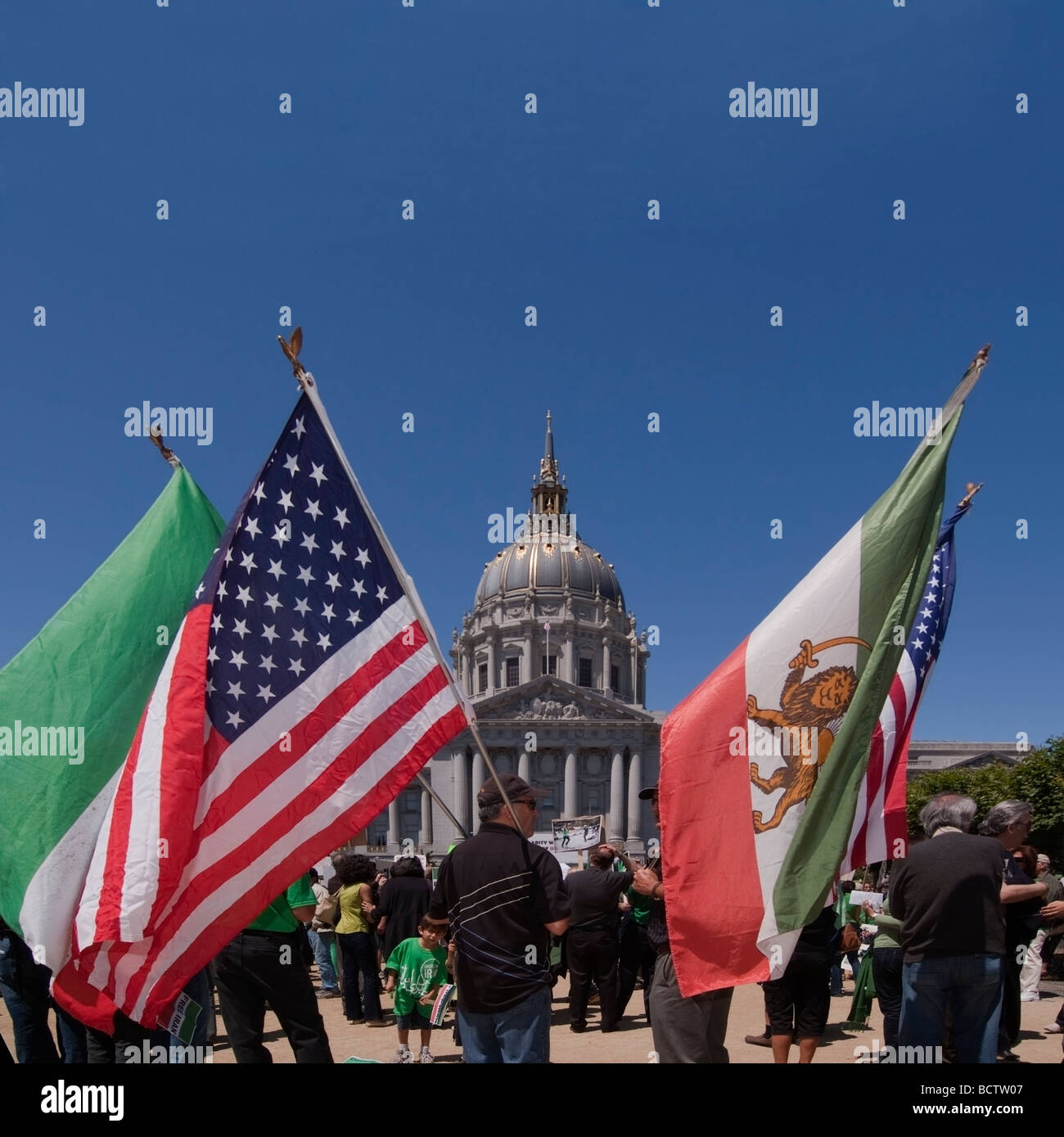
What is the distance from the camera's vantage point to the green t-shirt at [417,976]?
9273mm

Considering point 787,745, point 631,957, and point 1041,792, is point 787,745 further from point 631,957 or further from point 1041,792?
point 1041,792

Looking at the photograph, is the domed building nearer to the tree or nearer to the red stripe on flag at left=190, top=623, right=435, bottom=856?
the tree

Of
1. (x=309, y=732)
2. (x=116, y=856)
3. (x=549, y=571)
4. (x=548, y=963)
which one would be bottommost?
(x=548, y=963)

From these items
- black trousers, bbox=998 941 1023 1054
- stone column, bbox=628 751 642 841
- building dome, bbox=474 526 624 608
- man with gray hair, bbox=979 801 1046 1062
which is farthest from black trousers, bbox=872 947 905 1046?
building dome, bbox=474 526 624 608

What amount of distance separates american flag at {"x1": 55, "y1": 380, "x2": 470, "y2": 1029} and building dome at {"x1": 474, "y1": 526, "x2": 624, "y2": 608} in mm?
89688

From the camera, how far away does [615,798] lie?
78.9m

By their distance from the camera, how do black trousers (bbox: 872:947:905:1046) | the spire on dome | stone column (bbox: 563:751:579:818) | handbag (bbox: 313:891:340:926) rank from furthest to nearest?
the spire on dome, stone column (bbox: 563:751:579:818), handbag (bbox: 313:891:340:926), black trousers (bbox: 872:947:905:1046)

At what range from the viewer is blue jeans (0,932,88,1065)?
24.7ft

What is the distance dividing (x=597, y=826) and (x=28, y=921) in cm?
2221

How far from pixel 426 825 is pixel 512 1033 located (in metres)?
75.7

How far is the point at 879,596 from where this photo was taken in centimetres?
632

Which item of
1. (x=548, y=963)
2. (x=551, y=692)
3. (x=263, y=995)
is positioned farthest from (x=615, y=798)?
(x=548, y=963)
